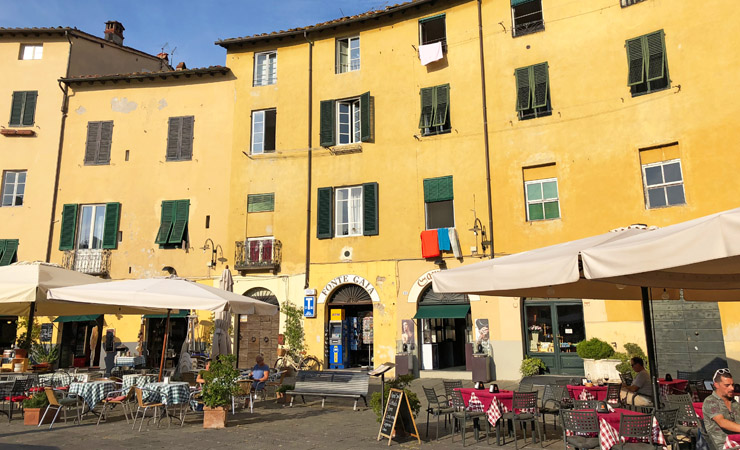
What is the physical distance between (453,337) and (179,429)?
473 inches

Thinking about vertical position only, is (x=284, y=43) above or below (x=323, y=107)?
above

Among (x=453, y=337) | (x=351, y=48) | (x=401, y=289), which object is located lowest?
(x=453, y=337)

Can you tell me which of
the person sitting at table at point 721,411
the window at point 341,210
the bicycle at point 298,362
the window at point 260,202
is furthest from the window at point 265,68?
the person sitting at table at point 721,411

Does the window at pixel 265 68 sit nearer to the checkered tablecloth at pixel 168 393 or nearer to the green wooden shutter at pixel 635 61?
the green wooden shutter at pixel 635 61

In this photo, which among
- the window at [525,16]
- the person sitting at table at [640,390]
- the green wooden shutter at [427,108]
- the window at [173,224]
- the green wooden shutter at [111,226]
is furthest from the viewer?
the green wooden shutter at [111,226]

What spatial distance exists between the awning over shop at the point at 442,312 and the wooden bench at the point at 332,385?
559 centimetres

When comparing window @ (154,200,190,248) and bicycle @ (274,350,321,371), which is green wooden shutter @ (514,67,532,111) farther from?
window @ (154,200,190,248)

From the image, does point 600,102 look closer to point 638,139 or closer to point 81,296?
point 638,139

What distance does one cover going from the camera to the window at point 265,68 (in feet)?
70.8

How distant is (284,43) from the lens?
2144cm

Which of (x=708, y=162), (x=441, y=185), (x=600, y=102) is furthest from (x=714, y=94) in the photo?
(x=441, y=185)

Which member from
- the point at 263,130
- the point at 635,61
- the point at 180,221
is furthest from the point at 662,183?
the point at 180,221

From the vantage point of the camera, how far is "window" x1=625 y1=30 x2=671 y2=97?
602 inches

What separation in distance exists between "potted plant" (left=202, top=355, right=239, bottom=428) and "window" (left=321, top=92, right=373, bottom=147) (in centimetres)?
1186
